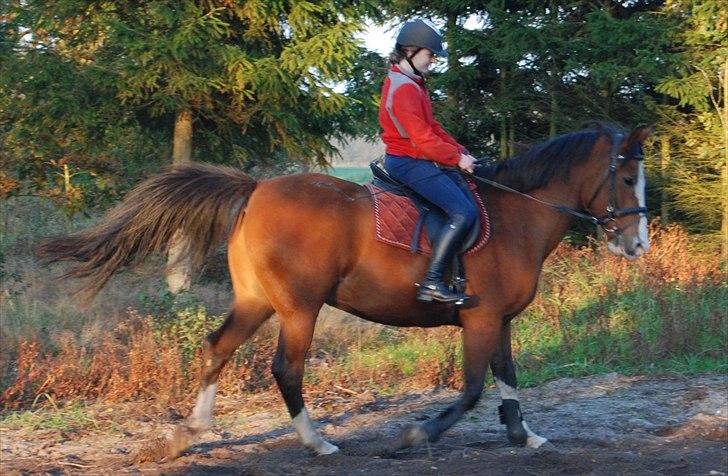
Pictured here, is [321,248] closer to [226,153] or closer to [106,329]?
[106,329]

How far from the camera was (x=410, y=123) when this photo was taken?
6.27 metres

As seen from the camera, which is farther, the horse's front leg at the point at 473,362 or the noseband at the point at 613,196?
the noseband at the point at 613,196

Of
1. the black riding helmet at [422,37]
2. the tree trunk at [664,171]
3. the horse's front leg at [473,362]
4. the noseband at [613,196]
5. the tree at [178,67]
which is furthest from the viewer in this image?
the tree trunk at [664,171]

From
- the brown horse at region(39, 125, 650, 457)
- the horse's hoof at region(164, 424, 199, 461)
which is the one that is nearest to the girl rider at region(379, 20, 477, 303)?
the brown horse at region(39, 125, 650, 457)

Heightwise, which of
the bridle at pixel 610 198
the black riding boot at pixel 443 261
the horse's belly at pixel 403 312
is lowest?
the horse's belly at pixel 403 312

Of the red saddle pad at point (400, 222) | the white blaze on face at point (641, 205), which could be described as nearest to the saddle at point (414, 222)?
the red saddle pad at point (400, 222)

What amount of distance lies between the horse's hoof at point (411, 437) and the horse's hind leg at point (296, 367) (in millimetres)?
485

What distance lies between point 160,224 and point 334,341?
4365 mm

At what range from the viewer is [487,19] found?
51.9 ft

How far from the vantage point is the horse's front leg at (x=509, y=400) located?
21.1 feet

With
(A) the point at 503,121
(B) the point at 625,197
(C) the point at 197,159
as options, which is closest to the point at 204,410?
(B) the point at 625,197

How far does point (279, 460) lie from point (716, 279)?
808 cm

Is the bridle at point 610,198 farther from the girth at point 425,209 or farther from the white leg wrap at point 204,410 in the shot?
the white leg wrap at point 204,410

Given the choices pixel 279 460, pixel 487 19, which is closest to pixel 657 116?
pixel 487 19
